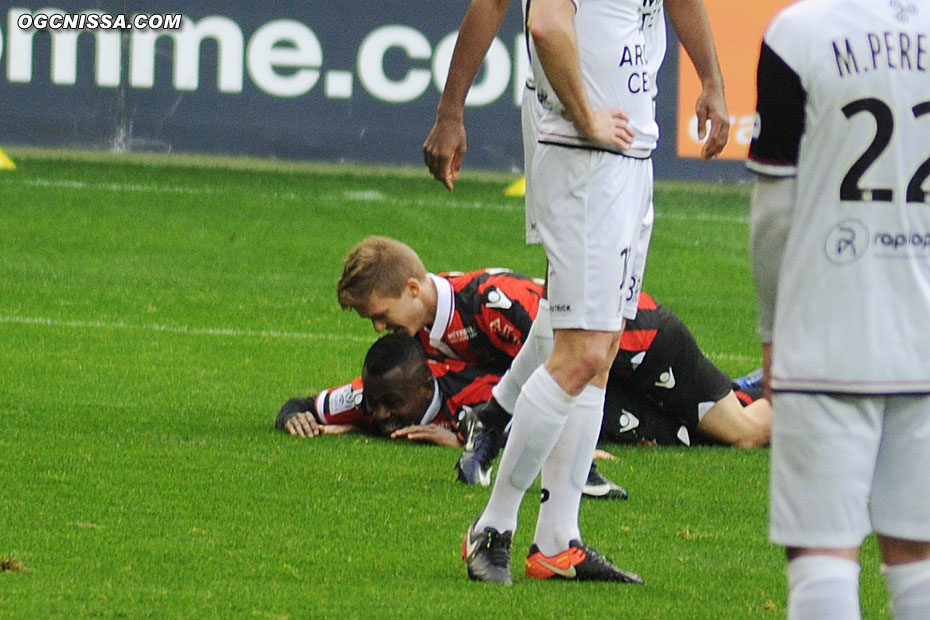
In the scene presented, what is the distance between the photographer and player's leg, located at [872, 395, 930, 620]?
2.61 meters

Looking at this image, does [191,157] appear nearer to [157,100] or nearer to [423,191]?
[157,100]

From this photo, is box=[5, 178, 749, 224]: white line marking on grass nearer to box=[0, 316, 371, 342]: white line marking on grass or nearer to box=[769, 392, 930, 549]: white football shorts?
box=[0, 316, 371, 342]: white line marking on grass

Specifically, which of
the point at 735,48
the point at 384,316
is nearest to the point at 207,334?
the point at 384,316

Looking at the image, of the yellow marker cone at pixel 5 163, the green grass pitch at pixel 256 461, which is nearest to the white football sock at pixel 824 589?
the green grass pitch at pixel 256 461

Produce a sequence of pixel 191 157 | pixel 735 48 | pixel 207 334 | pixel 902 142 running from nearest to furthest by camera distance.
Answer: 1. pixel 902 142
2. pixel 207 334
3. pixel 735 48
4. pixel 191 157

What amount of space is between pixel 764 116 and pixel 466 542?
1.53 metres

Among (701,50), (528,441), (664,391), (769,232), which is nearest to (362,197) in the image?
(664,391)

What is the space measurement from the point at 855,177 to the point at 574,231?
3.76ft

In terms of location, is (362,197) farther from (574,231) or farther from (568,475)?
(574,231)

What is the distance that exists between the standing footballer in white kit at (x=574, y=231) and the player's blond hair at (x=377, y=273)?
1541 mm

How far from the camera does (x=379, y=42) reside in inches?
500

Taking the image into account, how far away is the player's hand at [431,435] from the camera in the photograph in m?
5.63

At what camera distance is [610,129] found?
3639mm

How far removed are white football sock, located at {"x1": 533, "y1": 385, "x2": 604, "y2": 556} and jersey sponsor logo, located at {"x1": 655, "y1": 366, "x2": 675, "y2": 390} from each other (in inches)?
67.0
